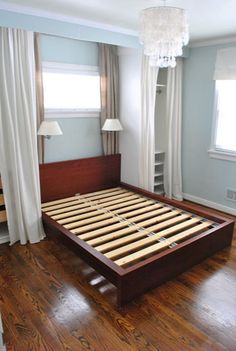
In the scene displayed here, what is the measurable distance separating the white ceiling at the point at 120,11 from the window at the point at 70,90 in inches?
27.8

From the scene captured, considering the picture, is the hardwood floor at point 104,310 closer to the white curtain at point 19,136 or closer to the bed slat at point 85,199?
the white curtain at point 19,136

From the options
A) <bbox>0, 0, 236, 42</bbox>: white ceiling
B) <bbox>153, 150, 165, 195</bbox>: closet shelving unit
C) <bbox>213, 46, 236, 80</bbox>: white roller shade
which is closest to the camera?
<bbox>0, 0, 236, 42</bbox>: white ceiling

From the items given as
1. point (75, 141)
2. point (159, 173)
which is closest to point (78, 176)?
point (75, 141)

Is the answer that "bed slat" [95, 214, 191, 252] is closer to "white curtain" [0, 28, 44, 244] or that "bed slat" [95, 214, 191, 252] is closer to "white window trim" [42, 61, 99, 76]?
"white curtain" [0, 28, 44, 244]

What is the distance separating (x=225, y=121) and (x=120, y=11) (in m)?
2.02

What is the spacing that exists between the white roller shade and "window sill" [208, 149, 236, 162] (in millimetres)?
973

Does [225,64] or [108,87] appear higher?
[225,64]

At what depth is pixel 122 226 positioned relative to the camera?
9.51 ft

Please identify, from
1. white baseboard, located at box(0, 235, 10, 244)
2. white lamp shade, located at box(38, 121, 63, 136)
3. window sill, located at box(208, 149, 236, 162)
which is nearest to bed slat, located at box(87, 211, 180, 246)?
white baseboard, located at box(0, 235, 10, 244)

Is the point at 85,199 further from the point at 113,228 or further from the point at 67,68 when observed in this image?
the point at 67,68

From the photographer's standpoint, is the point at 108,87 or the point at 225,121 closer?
the point at 225,121

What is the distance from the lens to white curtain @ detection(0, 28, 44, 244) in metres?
2.62

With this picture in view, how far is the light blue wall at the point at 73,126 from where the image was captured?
3.38 meters

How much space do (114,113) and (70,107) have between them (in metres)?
0.70
